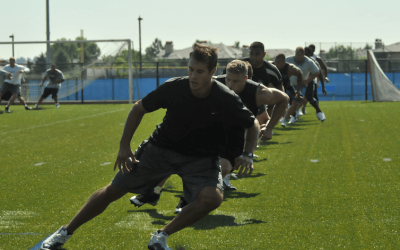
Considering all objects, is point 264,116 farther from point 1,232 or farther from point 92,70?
point 92,70

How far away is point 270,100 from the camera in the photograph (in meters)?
5.31

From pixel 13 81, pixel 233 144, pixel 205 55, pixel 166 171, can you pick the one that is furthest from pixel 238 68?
pixel 13 81

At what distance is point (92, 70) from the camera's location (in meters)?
28.5

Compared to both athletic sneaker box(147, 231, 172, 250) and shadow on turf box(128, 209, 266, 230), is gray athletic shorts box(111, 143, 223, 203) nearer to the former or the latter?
athletic sneaker box(147, 231, 172, 250)

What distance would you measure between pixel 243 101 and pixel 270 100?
28 centimetres

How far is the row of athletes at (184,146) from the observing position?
3.83m

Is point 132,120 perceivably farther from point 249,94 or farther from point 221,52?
point 221,52

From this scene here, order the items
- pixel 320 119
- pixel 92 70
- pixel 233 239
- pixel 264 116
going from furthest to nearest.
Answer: pixel 92 70 < pixel 320 119 < pixel 264 116 < pixel 233 239

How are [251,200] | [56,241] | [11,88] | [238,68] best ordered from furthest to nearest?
[11,88] < [251,200] < [238,68] < [56,241]

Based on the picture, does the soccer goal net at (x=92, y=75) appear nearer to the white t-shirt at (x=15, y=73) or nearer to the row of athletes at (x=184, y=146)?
the white t-shirt at (x=15, y=73)

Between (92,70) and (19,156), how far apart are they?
65.3ft

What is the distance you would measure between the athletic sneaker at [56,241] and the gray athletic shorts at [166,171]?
0.53 m

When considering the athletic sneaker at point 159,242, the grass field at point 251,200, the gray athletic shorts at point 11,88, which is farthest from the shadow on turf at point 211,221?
the gray athletic shorts at point 11,88

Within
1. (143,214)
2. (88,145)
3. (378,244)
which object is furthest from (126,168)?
(88,145)
